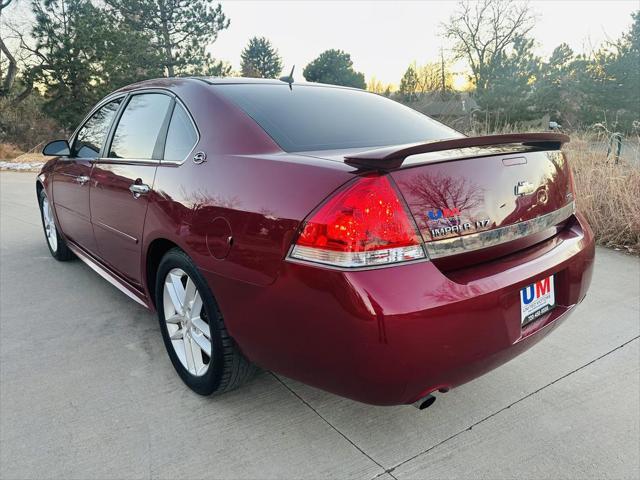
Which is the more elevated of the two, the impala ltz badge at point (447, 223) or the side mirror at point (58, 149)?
the side mirror at point (58, 149)

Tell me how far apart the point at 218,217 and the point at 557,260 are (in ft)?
4.52

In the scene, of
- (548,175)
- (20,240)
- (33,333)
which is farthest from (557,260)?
(20,240)

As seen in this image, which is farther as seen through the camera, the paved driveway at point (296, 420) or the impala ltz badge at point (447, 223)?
the paved driveway at point (296, 420)

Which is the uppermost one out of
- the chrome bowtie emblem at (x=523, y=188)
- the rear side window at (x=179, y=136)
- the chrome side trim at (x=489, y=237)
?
the rear side window at (x=179, y=136)

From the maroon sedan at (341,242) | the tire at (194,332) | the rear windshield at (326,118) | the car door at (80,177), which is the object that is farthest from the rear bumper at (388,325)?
the car door at (80,177)

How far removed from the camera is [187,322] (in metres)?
2.29

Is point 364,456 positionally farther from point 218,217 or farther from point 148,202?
point 148,202

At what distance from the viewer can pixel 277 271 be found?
5.35ft

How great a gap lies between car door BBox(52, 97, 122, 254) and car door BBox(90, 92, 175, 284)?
0.18 metres

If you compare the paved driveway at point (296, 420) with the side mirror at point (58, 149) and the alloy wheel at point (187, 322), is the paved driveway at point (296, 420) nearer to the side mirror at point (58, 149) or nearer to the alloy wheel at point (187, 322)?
the alloy wheel at point (187, 322)

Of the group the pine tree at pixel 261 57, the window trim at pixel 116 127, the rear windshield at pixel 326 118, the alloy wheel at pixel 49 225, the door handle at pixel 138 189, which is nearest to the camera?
the rear windshield at pixel 326 118

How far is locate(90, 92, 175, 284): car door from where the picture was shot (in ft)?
8.22

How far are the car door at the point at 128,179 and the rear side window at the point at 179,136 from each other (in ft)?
0.25

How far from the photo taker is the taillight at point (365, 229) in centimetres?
148
